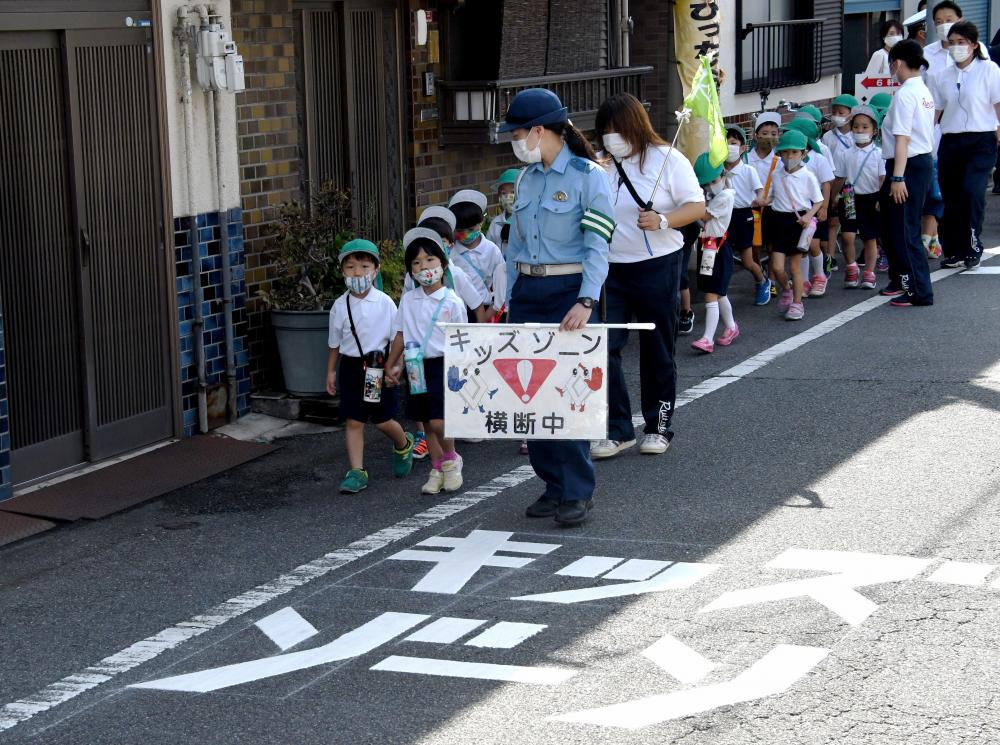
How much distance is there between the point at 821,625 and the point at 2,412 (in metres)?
4.32

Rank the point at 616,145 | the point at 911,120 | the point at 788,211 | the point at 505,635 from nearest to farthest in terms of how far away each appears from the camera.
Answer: the point at 505,635
the point at 616,145
the point at 911,120
the point at 788,211

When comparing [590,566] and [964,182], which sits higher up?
[964,182]

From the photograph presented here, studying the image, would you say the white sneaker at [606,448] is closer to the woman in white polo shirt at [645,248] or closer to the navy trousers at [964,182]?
the woman in white polo shirt at [645,248]

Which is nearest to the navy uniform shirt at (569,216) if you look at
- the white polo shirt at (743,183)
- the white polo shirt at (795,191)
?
the white polo shirt at (743,183)

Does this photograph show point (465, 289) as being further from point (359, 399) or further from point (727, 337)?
point (727, 337)

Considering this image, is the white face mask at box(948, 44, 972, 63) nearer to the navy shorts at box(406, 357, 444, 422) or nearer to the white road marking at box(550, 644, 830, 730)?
the navy shorts at box(406, 357, 444, 422)

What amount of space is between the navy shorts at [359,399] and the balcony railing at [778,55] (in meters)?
10.3

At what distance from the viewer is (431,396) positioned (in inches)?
Answer: 313

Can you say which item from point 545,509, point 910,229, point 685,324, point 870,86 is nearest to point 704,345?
point 685,324

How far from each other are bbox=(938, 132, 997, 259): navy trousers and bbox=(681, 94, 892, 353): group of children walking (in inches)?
28.5

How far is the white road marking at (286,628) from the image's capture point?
578cm

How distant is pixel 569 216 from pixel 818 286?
273 inches

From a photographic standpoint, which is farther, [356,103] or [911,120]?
[911,120]

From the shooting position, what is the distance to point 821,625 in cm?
570
